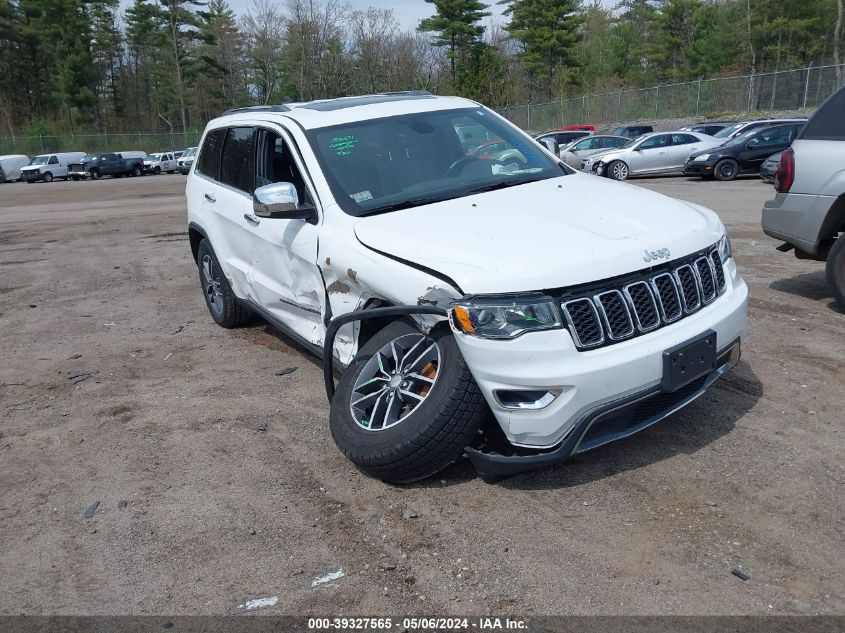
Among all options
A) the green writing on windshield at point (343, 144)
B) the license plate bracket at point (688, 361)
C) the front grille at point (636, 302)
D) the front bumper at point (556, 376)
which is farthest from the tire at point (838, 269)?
the green writing on windshield at point (343, 144)

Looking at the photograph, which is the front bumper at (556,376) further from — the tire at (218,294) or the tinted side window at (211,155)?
the tinted side window at (211,155)

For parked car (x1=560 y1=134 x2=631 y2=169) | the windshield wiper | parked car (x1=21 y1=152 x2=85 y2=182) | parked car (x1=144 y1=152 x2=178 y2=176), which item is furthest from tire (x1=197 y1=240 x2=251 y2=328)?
parked car (x1=21 y1=152 x2=85 y2=182)

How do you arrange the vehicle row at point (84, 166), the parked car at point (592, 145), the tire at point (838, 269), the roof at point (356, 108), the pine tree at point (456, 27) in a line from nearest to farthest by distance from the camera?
the roof at point (356, 108), the tire at point (838, 269), the parked car at point (592, 145), the vehicle row at point (84, 166), the pine tree at point (456, 27)

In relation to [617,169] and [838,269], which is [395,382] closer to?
[838,269]

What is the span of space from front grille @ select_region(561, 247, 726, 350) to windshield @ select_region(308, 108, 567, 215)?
1271mm

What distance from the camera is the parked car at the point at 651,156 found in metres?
23.3

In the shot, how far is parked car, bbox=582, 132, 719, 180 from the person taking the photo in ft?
76.3

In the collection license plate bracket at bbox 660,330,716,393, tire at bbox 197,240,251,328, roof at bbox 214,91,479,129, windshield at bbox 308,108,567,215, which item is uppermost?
roof at bbox 214,91,479,129

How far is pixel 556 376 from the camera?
324 centimetres

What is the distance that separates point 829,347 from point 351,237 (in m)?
3.57

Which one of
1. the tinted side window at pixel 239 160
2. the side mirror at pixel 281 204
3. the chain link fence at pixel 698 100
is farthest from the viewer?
the chain link fence at pixel 698 100

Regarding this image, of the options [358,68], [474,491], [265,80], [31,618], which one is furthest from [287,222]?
[265,80]

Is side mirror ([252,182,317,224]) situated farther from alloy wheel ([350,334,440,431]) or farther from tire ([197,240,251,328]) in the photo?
tire ([197,240,251,328])

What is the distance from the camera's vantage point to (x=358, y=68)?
56438 millimetres
